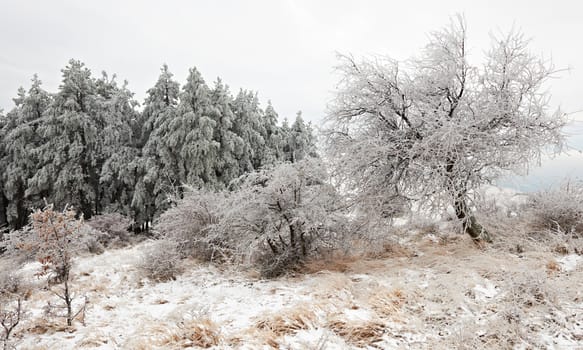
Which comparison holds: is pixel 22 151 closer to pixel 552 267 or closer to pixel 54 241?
pixel 54 241

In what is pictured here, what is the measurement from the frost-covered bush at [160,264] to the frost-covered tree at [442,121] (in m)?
4.79

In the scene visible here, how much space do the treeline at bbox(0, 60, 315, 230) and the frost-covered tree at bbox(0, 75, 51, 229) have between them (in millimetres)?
51

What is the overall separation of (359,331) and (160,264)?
5.65 metres

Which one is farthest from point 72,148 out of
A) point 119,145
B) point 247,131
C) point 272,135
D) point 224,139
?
point 272,135

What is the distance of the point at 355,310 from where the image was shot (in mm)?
4703

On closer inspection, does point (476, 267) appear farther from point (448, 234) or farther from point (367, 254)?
point (448, 234)

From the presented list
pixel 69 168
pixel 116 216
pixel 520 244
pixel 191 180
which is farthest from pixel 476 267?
pixel 69 168

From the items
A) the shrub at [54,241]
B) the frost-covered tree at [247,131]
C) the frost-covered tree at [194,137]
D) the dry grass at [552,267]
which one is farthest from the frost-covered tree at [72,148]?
the dry grass at [552,267]

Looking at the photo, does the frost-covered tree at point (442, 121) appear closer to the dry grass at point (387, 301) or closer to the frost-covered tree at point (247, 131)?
the dry grass at point (387, 301)

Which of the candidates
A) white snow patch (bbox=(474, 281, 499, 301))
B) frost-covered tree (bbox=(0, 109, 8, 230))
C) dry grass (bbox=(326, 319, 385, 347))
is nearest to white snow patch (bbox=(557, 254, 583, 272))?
white snow patch (bbox=(474, 281, 499, 301))

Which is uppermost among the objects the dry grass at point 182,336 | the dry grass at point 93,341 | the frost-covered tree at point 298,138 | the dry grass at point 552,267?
the frost-covered tree at point 298,138

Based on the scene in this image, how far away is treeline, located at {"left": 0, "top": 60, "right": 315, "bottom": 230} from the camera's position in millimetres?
17547

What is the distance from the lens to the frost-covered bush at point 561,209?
8475 mm

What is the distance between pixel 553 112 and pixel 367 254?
5.54m
